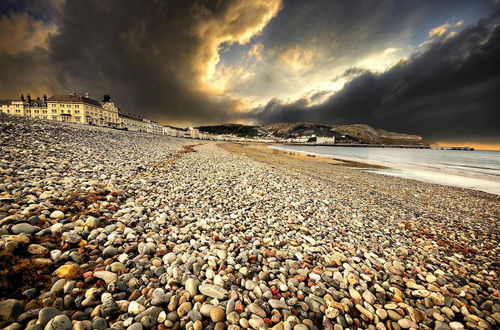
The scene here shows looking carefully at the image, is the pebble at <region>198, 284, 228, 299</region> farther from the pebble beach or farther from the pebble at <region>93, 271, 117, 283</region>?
the pebble at <region>93, 271, 117, 283</region>

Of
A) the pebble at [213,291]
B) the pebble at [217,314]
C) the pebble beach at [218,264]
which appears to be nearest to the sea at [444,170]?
the pebble beach at [218,264]

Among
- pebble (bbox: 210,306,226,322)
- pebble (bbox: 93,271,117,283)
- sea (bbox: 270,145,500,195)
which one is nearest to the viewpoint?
pebble (bbox: 210,306,226,322)

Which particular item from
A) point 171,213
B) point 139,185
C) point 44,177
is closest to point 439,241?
point 171,213

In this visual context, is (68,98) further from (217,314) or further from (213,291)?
(217,314)

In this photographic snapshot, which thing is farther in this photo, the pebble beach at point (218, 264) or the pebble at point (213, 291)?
the pebble at point (213, 291)

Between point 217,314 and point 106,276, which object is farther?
point 106,276

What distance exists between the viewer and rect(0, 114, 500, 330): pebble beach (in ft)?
8.41

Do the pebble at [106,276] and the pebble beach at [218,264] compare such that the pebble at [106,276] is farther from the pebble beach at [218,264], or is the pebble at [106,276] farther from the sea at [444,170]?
the sea at [444,170]

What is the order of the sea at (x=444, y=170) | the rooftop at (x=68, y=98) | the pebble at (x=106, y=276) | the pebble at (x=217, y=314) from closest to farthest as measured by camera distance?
the pebble at (x=217, y=314) → the pebble at (x=106, y=276) → the sea at (x=444, y=170) → the rooftop at (x=68, y=98)

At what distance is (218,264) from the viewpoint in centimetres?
370

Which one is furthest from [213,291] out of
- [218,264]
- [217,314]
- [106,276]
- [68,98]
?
[68,98]

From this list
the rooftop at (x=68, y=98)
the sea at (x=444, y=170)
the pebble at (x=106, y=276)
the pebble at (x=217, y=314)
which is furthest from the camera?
the rooftop at (x=68, y=98)

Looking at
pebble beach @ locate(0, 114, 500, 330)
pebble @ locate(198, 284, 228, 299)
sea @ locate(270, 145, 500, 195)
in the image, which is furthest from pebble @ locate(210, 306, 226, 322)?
sea @ locate(270, 145, 500, 195)

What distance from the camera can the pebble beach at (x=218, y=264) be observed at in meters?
2.56
